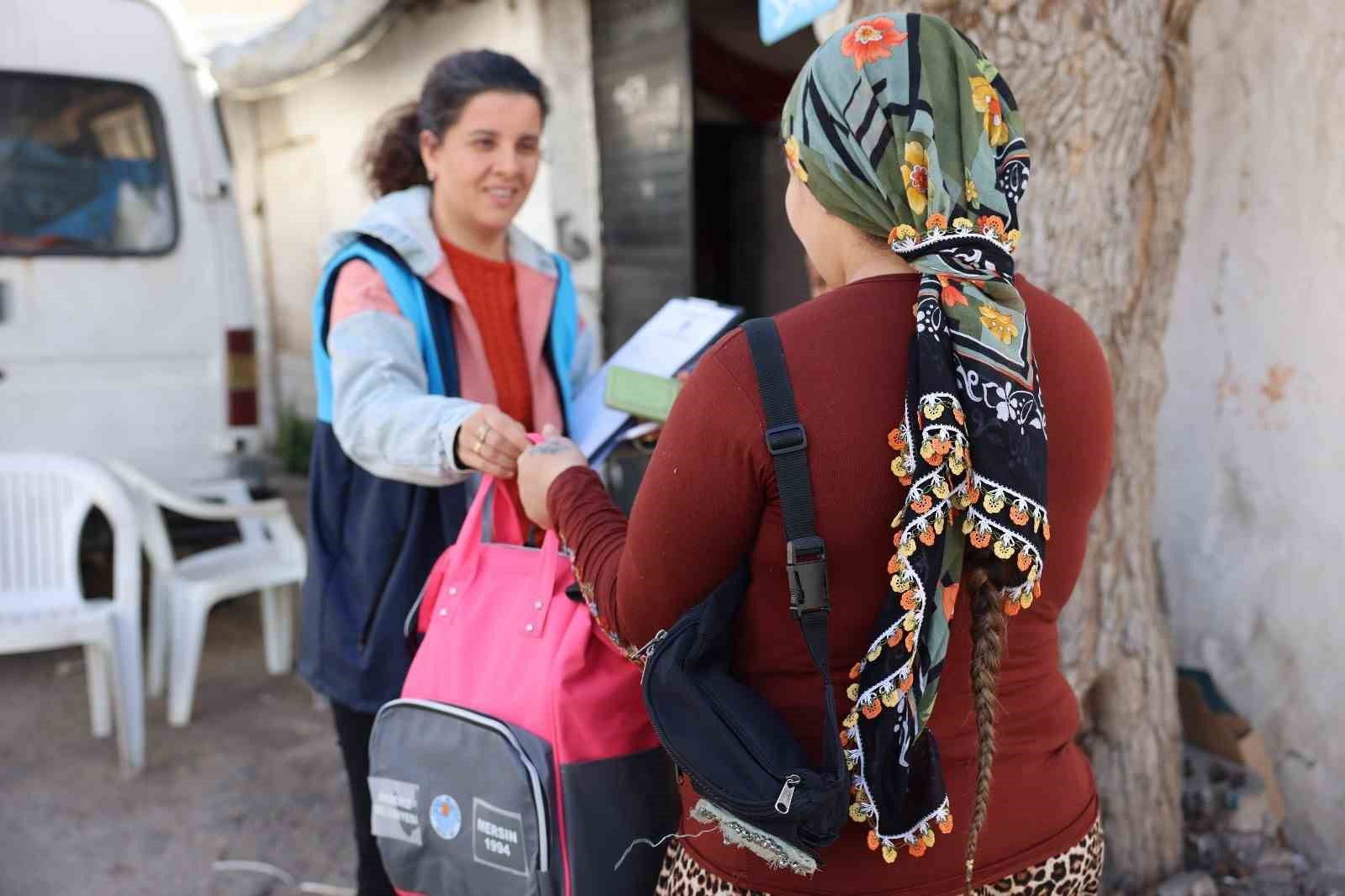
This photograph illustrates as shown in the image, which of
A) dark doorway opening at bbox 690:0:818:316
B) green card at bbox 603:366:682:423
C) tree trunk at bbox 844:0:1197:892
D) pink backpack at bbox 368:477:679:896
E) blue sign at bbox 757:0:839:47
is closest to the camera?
pink backpack at bbox 368:477:679:896

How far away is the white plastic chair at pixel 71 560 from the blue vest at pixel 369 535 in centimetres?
175

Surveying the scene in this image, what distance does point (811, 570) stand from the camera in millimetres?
1010

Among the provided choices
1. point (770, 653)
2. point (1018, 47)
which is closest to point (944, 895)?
point (770, 653)

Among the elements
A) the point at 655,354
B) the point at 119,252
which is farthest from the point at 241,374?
the point at 655,354

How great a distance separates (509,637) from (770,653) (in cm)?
42

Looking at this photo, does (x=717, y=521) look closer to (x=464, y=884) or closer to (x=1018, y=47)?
(x=464, y=884)

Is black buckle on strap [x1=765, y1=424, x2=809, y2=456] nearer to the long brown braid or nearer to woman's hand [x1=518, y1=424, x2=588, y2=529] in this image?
the long brown braid

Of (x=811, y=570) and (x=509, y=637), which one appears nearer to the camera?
(x=811, y=570)

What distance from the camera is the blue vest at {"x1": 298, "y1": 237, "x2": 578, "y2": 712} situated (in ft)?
5.86

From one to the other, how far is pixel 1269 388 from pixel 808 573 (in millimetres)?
2131

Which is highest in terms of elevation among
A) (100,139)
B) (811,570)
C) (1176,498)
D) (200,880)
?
(100,139)

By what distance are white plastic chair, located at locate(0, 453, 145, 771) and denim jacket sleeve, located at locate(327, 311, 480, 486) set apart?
205 cm

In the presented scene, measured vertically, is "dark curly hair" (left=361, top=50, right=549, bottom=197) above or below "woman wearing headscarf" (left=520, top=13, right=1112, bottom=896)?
above

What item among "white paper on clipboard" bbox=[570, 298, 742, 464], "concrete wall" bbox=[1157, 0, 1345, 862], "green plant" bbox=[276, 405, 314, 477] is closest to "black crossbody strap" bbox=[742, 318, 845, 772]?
"white paper on clipboard" bbox=[570, 298, 742, 464]
